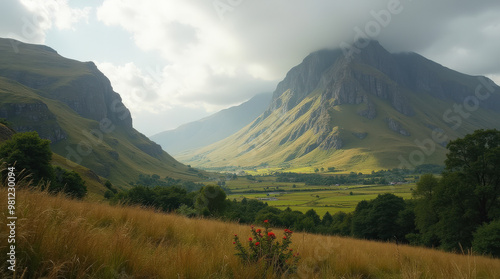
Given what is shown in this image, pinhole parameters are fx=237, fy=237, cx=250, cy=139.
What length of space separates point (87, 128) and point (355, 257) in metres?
230

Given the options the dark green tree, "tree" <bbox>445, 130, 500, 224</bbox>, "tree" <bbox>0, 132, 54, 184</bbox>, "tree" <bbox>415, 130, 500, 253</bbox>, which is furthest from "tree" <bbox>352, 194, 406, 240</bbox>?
"tree" <bbox>0, 132, 54, 184</bbox>

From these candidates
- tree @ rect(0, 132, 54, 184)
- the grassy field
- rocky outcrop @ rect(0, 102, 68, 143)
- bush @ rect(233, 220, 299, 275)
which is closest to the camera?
bush @ rect(233, 220, 299, 275)

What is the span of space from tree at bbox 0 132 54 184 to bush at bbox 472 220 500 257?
5325 cm

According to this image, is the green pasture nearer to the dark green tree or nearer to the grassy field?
the grassy field

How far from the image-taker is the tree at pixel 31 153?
33.5 metres

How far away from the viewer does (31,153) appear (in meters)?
34.8

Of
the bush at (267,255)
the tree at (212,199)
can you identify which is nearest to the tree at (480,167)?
the bush at (267,255)

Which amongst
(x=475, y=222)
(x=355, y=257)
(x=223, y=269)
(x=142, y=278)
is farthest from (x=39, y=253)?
(x=475, y=222)

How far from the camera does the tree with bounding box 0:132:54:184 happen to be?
3347 centimetres


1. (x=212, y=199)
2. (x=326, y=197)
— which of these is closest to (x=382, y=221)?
(x=212, y=199)

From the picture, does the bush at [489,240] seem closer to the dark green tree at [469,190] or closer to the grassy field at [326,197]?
the dark green tree at [469,190]

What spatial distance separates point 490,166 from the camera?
28094 millimetres

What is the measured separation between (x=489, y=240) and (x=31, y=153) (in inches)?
2244

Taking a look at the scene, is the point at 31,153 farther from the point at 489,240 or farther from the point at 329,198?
the point at 329,198
